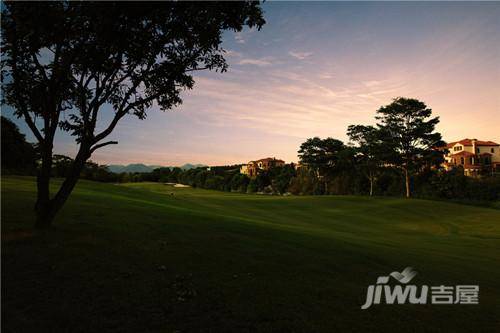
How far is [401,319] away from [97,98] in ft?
42.8

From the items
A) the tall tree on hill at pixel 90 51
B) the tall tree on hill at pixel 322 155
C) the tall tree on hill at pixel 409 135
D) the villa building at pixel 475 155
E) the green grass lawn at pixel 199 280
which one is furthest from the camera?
the villa building at pixel 475 155

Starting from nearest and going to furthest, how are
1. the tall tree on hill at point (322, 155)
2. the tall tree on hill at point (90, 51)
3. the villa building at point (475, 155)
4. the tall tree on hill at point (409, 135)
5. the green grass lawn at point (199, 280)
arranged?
the green grass lawn at point (199, 280) → the tall tree on hill at point (90, 51) → the tall tree on hill at point (409, 135) → the tall tree on hill at point (322, 155) → the villa building at point (475, 155)

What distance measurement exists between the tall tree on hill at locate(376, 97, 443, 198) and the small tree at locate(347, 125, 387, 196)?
5.10ft

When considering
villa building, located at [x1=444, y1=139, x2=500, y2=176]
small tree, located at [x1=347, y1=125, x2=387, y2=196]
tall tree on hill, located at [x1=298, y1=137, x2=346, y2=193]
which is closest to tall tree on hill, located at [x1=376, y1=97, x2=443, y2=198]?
small tree, located at [x1=347, y1=125, x2=387, y2=196]

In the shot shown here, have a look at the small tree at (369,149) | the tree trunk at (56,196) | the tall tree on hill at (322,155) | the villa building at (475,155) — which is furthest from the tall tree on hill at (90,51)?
the villa building at (475,155)

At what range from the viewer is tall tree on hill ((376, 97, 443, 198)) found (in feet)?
208

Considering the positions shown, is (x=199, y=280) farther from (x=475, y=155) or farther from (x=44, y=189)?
(x=475, y=155)

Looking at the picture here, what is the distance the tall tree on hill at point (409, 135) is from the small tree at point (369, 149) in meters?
1.56

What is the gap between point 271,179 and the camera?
135 metres

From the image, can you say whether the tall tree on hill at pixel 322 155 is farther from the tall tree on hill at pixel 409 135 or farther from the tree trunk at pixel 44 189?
the tree trunk at pixel 44 189

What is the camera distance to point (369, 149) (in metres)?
68.2

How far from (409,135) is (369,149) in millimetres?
8532

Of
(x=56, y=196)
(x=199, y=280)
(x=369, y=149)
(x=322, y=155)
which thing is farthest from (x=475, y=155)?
(x=56, y=196)

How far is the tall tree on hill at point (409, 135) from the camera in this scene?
63.5m
